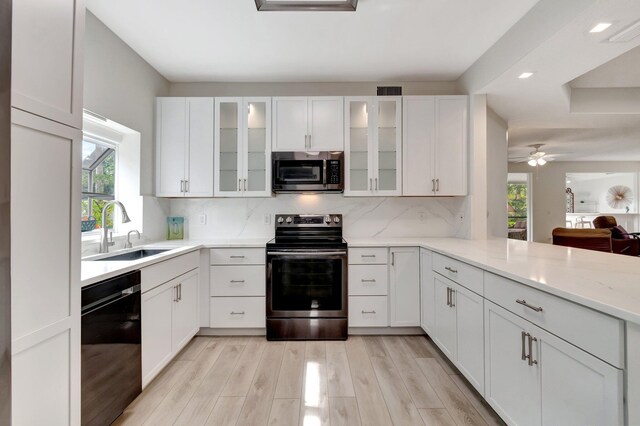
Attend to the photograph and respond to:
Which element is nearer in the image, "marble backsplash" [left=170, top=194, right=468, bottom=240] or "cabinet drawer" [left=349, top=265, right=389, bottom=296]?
"cabinet drawer" [left=349, top=265, right=389, bottom=296]

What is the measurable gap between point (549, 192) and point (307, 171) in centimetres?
763

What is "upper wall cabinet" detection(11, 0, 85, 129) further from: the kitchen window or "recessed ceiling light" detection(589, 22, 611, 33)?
"recessed ceiling light" detection(589, 22, 611, 33)

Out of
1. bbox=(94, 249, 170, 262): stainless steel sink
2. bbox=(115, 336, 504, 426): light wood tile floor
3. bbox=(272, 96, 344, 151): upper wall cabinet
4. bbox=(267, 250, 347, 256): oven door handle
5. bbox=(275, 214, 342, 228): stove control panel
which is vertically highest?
bbox=(272, 96, 344, 151): upper wall cabinet

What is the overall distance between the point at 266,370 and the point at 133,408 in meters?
0.84

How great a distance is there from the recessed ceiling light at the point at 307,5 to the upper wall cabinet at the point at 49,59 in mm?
1125

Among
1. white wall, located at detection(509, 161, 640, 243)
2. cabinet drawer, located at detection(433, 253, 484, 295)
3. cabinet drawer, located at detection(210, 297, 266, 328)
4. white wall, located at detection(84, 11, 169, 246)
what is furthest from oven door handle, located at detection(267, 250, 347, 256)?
white wall, located at detection(509, 161, 640, 243)

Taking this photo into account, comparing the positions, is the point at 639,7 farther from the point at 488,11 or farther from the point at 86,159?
the point at 86,159

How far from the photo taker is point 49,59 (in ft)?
3.47

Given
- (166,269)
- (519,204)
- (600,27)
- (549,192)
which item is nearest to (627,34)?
(600,27)

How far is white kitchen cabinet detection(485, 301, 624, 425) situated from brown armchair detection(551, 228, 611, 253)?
11.5ft

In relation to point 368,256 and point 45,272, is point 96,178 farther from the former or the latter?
point 368,256

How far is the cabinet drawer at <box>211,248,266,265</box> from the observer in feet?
9.00

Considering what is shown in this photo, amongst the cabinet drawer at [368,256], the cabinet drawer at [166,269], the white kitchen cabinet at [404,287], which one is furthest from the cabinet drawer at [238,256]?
the white kitchen cabinet at [404,287]

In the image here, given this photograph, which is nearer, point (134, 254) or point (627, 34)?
point (627, 34)
